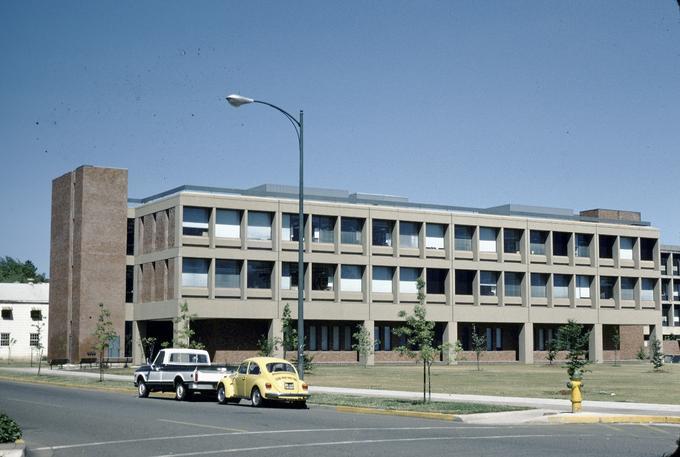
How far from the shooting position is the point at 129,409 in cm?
2773

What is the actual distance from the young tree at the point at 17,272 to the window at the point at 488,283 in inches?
4543

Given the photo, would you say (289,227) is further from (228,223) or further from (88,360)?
(88,360)

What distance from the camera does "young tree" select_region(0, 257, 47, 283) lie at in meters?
179

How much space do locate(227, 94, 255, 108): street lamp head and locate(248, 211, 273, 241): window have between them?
42.5m

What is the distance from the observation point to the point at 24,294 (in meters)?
114

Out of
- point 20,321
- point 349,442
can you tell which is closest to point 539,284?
point 20,321

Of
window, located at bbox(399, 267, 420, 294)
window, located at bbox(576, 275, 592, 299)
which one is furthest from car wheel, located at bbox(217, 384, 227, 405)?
window, located at bbox(576, 275, 592, 299)

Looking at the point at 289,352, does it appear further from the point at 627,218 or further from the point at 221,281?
the point at 627,218

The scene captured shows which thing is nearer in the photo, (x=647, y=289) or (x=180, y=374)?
(x=180, y=374)

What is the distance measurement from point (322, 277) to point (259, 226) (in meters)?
6.85

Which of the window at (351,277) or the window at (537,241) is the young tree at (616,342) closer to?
the window at (537,241)

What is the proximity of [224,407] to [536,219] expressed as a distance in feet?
199

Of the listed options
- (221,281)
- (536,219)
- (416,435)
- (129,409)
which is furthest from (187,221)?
(416,435)

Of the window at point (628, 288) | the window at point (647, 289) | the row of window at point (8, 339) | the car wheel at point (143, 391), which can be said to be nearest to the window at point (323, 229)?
the window at point (628, 288)
